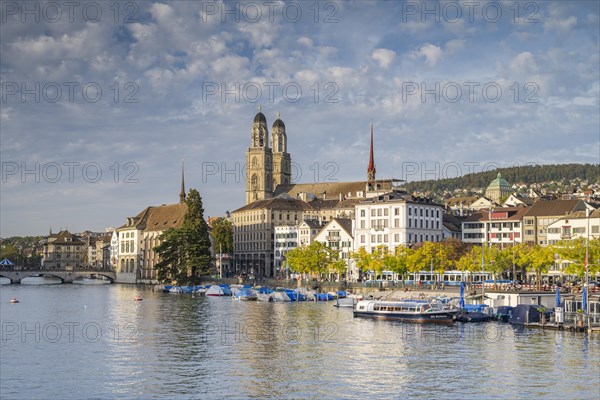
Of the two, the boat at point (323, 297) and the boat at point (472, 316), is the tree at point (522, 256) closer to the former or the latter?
the boat at point (323, 297)

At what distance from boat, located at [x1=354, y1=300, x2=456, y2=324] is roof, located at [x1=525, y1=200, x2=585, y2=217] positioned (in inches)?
2294

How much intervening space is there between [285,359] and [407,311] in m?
27.5

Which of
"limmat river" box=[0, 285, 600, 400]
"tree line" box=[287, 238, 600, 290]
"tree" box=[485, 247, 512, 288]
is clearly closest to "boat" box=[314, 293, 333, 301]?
"tree line" box=[287, 238, 600, 290]

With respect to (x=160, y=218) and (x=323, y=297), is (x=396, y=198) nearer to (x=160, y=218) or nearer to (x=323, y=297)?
(x=323, y=297)

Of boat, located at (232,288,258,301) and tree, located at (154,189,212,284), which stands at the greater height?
tree, located at (154,189,212,284)

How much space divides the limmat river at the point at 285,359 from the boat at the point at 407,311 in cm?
227

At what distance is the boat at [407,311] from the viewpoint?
7444 cm

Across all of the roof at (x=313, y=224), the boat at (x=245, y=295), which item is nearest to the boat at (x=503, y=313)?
the boat at (x=245, y=295)

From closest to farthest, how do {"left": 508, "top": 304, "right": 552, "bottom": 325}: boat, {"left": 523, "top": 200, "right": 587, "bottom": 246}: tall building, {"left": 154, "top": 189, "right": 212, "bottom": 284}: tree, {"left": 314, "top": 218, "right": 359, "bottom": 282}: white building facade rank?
{"left": 508, "top": 304, "right": 552, "bottom": 325}: boat < {"left": 523, "top": 200, "right": 587, "bottom": 246}: tall building < {"left": 314, "top": 218, "right": 359, "bottom": 282}: white building facade < {"left": 154, "top": 189, "right": 212, "bottom": 284}: tree

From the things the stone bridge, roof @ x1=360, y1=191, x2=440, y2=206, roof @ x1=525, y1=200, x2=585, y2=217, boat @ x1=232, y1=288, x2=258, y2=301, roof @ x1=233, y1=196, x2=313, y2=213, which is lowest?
boat @ x1=232, y1=288, x2=258, y2=301

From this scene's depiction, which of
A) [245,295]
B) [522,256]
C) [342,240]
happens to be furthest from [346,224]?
[522,256]

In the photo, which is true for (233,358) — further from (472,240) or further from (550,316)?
(472,240)

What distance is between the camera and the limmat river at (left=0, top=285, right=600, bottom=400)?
138 ft

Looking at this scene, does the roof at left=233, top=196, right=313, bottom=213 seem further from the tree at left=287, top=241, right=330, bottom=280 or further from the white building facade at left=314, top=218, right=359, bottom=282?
the tree at left=287, top=241, right=330, bottom=280
